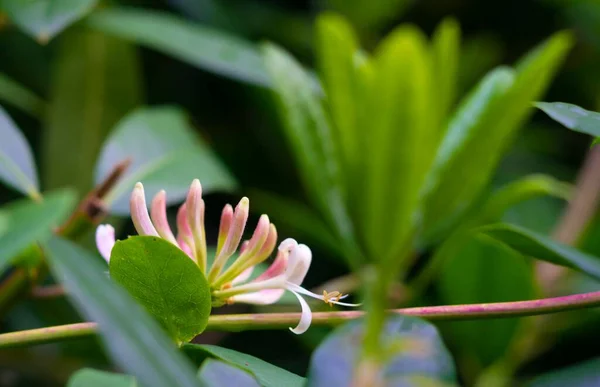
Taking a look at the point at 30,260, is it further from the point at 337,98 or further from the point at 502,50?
the point at 502,50

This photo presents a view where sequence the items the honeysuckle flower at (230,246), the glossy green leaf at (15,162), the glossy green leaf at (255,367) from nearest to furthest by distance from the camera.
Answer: the glossy green leaf at (255,367), the honeysuckle flower at (230,246), the glossy green leaf at (15,162)

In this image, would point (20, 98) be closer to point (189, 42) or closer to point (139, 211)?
point (189, 42)

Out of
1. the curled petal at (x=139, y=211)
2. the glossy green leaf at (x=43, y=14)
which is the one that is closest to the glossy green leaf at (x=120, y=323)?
the curled petal at (x=139, y=211)

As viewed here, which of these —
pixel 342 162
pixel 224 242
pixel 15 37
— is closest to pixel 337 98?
pixel 342 162

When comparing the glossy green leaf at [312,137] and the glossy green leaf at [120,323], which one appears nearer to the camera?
the glossy green leaf at [120,323]

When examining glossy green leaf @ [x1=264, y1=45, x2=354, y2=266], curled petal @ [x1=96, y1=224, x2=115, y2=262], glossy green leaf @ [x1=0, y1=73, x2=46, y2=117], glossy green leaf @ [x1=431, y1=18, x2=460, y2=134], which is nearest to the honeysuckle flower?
curled petal @ [x1=96, y1=224, x2=115, y2=262]

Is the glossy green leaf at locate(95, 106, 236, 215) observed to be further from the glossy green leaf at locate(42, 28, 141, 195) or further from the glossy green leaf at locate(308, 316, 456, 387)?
the glossy green leaf at locate(308, 316, 456, 387)

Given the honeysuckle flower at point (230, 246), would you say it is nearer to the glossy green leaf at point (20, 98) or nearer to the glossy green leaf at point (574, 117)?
the glossy green leaf at point (574, 117)
